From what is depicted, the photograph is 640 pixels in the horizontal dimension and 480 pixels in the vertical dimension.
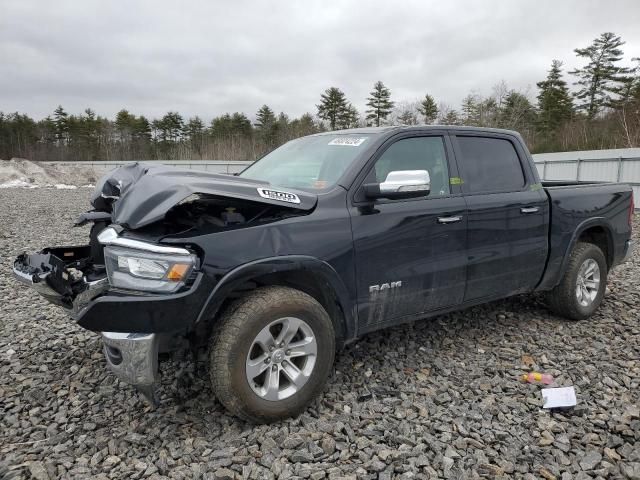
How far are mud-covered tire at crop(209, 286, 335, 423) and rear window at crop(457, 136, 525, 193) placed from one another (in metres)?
1.77

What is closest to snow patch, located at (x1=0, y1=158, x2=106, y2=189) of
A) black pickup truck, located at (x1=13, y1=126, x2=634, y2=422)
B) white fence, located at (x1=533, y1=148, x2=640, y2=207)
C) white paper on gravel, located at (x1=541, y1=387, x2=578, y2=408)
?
white fence, located at (x1=533, y1=148, x2=640, y2=207)

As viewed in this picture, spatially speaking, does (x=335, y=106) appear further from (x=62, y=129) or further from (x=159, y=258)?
(x=159, y=258)

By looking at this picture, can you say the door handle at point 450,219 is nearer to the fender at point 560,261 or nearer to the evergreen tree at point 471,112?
the fender at point 560,261

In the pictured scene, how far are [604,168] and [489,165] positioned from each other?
14322mm

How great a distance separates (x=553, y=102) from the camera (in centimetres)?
4219

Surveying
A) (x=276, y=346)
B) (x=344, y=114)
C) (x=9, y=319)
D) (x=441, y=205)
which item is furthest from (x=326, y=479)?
(x=344, y=114)

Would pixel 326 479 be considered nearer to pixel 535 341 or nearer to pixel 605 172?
pixel 535 341

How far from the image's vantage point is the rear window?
147 inches

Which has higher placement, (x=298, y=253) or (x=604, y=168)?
(x=604, y=168)

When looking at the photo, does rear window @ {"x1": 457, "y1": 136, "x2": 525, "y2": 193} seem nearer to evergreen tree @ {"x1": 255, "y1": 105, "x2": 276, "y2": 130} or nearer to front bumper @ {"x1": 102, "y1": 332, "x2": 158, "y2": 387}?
front bumper @ {"x1": 102, "y1": 332, "x2": 158, "y2": 387}

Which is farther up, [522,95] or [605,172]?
[522,95]

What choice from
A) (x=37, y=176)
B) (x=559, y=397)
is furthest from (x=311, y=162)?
A: (x=37, y=176)

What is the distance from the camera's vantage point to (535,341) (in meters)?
4.04

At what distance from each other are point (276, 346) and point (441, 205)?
1624 millimetres
